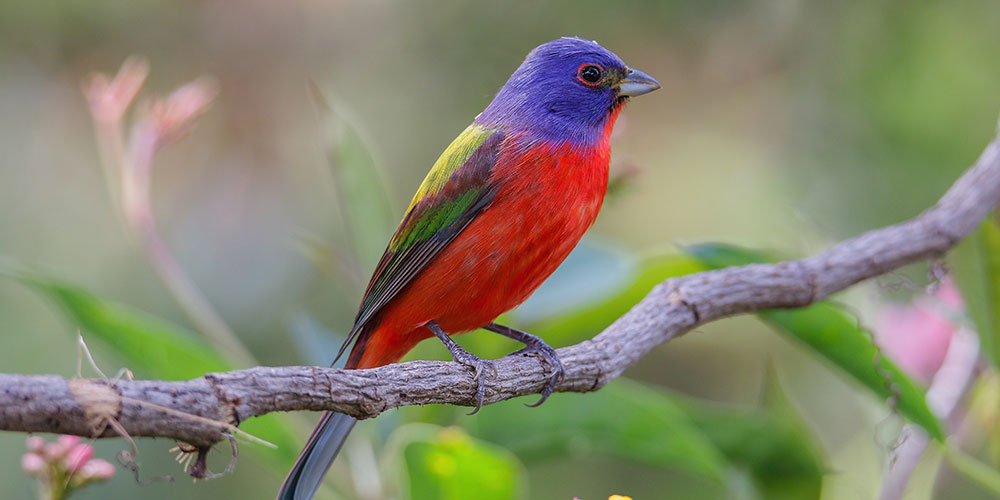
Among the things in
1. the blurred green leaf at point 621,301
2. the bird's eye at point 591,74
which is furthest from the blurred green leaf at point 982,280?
the bird's eye at point 591,74

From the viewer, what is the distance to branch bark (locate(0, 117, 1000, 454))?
4.47 feet

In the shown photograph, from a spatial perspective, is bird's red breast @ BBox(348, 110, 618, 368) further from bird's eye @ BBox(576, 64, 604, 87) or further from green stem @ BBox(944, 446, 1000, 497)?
green stem @ BBox(944, 446, 1000, 497)

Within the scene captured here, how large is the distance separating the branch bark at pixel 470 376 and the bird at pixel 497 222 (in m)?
0.17

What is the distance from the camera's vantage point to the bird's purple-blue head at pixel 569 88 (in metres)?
2.96

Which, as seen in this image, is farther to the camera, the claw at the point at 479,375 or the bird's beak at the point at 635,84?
the bird's beak at the point at 635,84

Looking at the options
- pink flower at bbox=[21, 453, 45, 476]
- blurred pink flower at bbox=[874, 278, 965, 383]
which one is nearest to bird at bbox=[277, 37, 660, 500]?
pink flower at bbox=[21, 453, 45, 476]

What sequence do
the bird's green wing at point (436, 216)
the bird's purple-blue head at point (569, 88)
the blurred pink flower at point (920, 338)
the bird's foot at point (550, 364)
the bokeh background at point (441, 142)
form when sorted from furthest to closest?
the bokeh background at point (441, 142) → the blurred pink flower at point (920, 338) → the bird's purple-blue head at point (569, 88) → the bird's green wing at point (436, 216) → the bird's foot at point (550, 364)

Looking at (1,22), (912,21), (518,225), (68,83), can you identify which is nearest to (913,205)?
(912,21)

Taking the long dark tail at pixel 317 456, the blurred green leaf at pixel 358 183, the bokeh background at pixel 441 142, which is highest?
the bokeh background at pixel 441 142

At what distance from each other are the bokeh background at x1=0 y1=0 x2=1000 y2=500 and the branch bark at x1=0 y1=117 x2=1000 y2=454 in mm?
1543

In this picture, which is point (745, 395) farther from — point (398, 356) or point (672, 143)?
point (398, 356)

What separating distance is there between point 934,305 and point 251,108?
4872mm

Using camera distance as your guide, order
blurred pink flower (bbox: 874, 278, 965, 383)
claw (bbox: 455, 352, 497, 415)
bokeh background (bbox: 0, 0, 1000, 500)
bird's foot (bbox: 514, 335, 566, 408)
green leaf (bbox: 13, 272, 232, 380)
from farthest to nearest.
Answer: bokeh background (bbox: 0, 0, 1000, 500), blurred pink flower (bbox: 874, 278, 965, 383), green leaf (bbox: 13, 272, 232, 380), bird's foot (bbox: 514, 335, 566, 408), claw (bbox: 455, 352, 497, 415)

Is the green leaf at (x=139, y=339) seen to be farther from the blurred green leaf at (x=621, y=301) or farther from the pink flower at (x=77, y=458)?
the blurred green leaf at (x=621, y=301)
